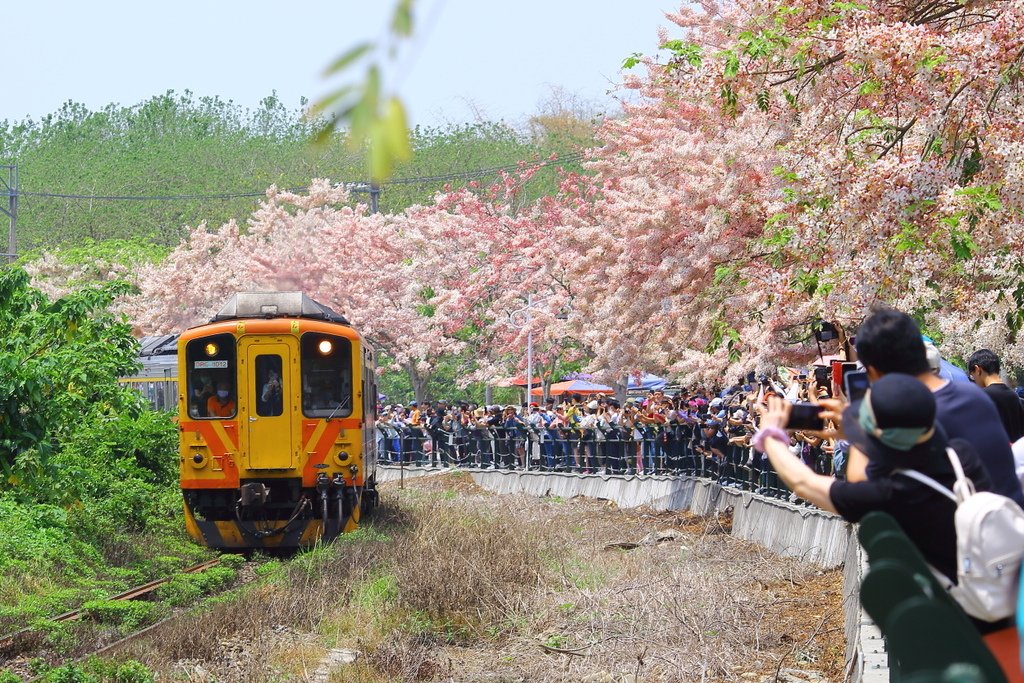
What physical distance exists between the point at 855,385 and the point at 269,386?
12.8 m

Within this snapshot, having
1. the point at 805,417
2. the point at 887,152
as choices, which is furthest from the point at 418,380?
the point at 805,417

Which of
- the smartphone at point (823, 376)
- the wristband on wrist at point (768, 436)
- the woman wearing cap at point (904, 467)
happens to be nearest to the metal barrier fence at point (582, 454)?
the smartphone at point (823, 376)

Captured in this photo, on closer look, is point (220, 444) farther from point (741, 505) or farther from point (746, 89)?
point (746, 89)

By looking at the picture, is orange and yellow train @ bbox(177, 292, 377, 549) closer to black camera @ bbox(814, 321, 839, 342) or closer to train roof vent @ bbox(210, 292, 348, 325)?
train roof vent @ bbox(210, 292, 348, 325)

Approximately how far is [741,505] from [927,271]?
6.98m

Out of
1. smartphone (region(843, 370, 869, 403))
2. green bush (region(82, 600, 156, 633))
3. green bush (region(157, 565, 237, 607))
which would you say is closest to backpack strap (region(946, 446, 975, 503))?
smartphone (region(843, 370, 869, 403))

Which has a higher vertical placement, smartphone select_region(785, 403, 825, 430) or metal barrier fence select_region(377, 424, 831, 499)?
smartphone select_region(785, 403, 825, 430)

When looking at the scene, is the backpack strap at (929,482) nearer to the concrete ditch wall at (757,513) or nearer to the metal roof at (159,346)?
the concrete ditch wall at (757,513)

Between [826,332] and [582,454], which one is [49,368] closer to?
[826,332]

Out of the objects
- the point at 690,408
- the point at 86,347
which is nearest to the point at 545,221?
the point at 690,408

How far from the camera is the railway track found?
35.1 feet

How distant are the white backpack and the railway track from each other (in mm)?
8557

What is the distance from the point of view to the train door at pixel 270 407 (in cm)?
1684

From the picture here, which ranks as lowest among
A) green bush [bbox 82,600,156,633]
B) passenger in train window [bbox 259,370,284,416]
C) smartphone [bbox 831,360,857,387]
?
green bush [bbox 82,600,156,633]
